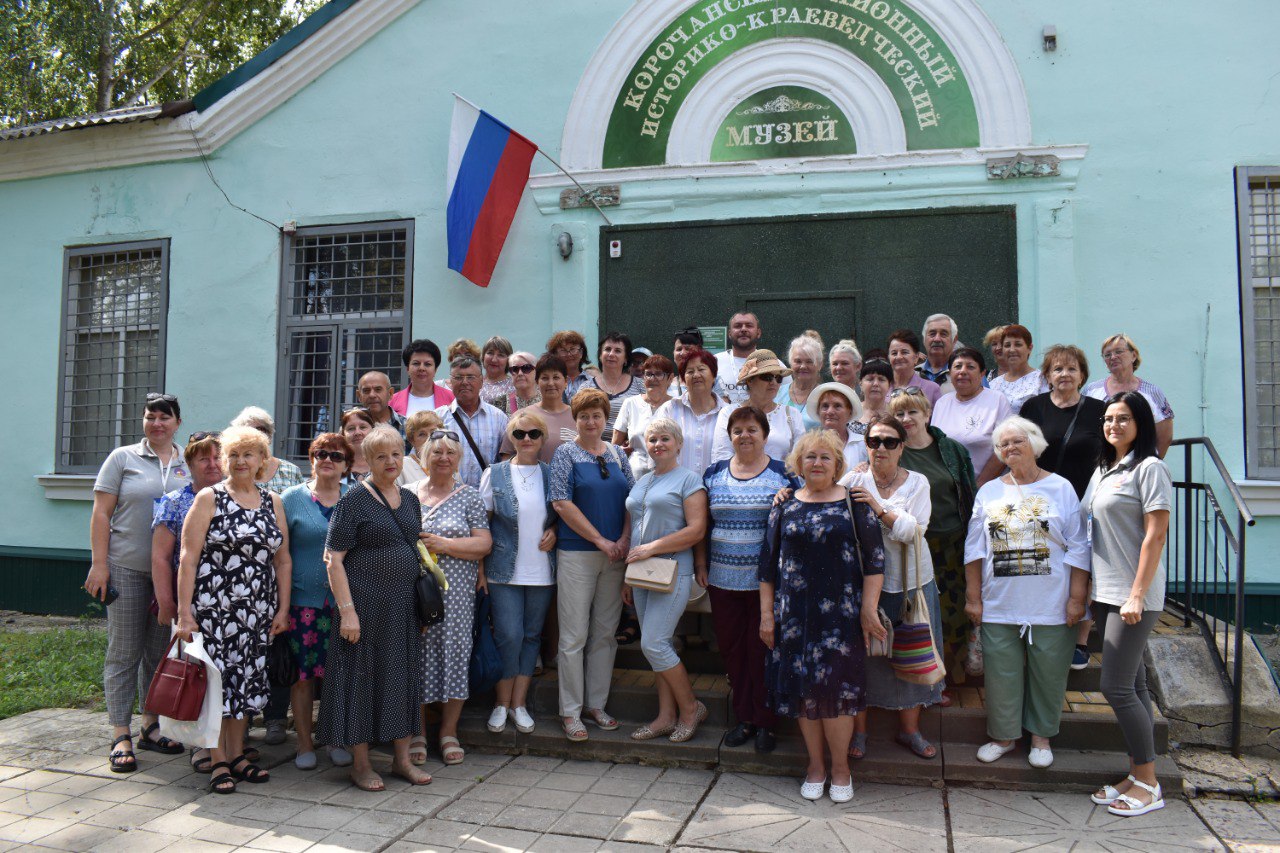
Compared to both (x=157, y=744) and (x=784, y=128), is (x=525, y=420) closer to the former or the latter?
(x=157, y=744)

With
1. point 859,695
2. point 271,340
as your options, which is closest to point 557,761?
point 859,695

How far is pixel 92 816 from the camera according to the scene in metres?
4.11

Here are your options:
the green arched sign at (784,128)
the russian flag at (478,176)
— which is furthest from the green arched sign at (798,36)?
the russian flag at (478,176)

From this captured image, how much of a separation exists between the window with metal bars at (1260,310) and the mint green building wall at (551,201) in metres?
0.12

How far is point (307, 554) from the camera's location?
467 cm

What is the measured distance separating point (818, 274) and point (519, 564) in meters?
Result: 3.71

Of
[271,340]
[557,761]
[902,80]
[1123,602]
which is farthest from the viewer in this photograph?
[271,340]

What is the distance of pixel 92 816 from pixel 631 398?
3.38m

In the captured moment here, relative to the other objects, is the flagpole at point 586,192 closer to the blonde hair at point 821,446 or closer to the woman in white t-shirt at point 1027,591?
the blonde hair at point 821,446

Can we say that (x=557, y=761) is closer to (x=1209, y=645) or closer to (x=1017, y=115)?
(x=1209, y=645)

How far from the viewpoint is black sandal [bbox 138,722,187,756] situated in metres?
4.93

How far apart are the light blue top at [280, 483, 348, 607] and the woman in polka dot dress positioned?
541 millimetres

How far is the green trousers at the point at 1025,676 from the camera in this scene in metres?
4.25

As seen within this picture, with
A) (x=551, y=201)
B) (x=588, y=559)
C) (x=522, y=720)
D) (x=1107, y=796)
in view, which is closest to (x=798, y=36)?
(x=551, y=201)
